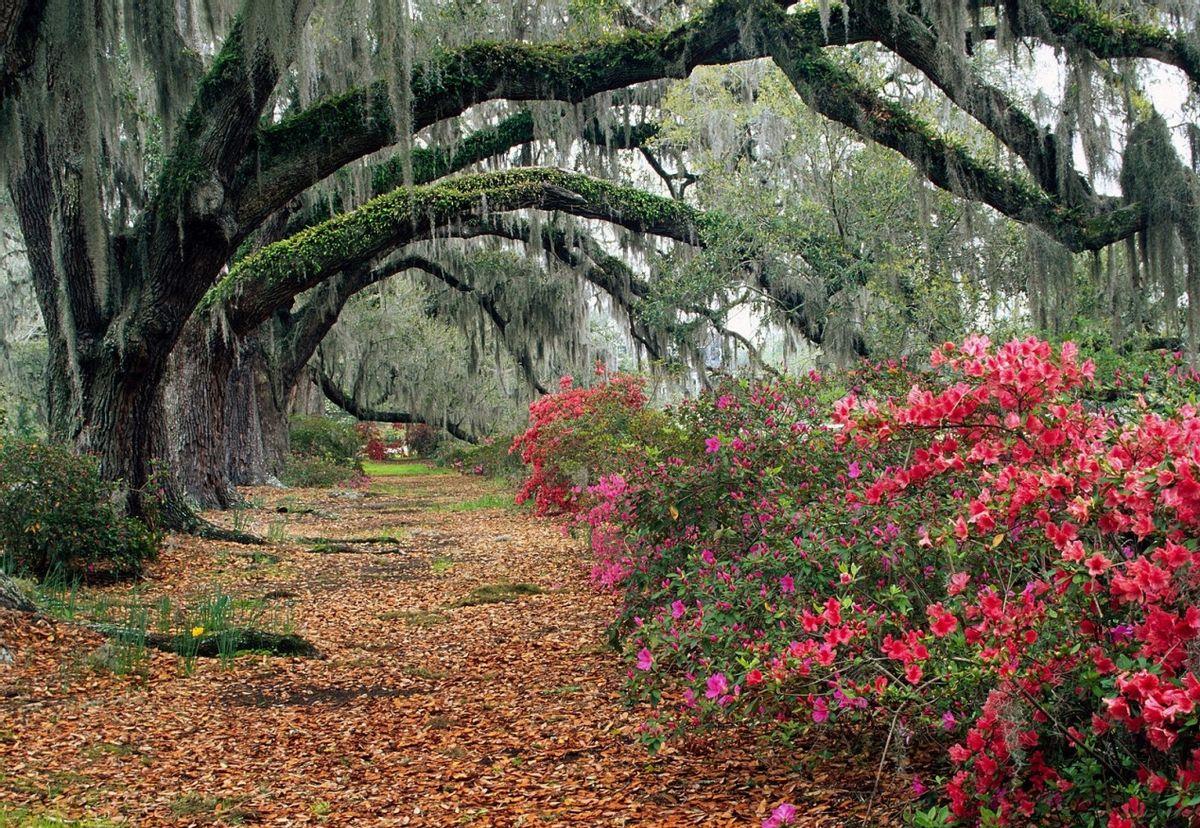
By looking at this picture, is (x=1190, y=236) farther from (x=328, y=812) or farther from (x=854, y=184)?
(x=328, y=812)

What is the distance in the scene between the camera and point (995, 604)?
2035 millimetres

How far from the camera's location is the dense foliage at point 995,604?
1.78 m

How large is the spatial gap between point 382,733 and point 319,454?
1835 cm

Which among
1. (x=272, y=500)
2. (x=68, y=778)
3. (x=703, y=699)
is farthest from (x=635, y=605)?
(x=272, y=500)

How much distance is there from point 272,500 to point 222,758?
10.3m

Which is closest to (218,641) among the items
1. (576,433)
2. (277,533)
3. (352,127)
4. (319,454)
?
(352,127)

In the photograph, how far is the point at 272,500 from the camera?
13203 mm

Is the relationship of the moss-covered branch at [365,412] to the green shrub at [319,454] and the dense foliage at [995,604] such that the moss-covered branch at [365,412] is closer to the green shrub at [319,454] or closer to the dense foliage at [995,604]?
the green shrub at [319,454]

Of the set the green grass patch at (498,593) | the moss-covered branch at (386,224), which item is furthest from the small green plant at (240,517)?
the green grass patch at (498,593)

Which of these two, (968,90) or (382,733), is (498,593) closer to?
(382,733)

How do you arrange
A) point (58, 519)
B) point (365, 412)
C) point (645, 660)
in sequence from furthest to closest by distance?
point (365, 412) → point (58, 519) → point (645, 660)

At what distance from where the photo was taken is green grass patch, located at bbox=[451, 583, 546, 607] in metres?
6.18

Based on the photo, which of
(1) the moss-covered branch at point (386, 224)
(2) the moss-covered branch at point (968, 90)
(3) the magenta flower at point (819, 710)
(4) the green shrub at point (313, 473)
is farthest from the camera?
(4) the green shrub at point (313, 473)

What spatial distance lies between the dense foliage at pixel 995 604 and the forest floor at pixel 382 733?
8.8 inches
